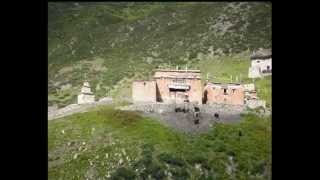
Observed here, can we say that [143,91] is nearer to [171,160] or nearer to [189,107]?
[189,107]

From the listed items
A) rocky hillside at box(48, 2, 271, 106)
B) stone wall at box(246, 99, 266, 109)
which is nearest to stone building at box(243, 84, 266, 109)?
stone wall at box(246, 99, 266, 109)

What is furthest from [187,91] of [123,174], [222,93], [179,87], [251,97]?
[123,174]

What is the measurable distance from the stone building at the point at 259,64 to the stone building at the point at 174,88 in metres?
0.25

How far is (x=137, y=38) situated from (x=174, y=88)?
0.32 m

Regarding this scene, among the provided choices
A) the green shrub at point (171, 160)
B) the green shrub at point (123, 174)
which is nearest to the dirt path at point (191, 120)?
the green shrub at point (171, 160)

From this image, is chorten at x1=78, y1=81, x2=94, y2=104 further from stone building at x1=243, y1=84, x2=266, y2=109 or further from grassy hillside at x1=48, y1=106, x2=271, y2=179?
stone building at x1=243, y1=84, x2=266, y2=109

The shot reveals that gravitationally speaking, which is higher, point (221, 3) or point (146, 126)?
point (221, 3)

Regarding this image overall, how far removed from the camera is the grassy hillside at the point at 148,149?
1.91m

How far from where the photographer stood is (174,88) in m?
1.98

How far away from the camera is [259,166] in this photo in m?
1.85

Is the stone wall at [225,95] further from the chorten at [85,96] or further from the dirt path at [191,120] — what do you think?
the chorten at [85,96]

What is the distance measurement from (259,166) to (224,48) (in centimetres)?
60
